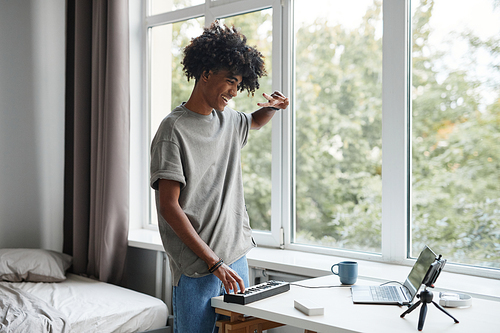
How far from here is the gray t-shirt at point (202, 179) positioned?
144 cm

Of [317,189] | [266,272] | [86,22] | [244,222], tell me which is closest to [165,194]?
[244,222]

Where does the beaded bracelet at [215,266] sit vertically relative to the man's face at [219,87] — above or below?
below

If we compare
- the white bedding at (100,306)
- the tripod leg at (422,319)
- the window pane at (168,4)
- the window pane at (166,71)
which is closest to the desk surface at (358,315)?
the tripod leg at (422,319)

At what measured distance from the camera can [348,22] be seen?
2.26 meters

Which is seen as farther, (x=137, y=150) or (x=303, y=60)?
(x=137, y=150)

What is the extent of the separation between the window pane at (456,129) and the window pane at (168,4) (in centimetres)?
139

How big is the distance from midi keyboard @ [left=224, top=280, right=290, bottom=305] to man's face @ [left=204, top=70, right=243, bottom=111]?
1.93 feet

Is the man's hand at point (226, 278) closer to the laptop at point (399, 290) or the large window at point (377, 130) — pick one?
the laptop at point (399, 290)

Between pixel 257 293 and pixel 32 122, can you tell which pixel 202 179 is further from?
pixel 32 122

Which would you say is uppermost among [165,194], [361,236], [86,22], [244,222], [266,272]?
[86,22]

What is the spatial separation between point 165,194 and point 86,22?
6.30 feet

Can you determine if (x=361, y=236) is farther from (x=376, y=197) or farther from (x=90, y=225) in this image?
(x=90, y=225)

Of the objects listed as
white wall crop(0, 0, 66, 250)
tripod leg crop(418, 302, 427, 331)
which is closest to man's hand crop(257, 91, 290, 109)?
tripod leg crop(418, 302, 427, 331)

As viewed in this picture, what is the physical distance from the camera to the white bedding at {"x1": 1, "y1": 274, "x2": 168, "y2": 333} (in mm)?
1979
